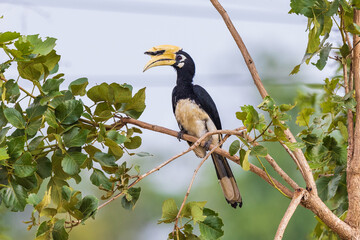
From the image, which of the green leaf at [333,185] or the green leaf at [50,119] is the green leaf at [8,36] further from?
the green leaf at [333,185]

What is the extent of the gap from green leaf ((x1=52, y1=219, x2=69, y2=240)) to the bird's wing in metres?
1.19

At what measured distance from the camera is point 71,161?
107 cm

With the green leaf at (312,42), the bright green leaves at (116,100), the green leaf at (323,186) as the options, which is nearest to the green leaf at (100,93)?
the bright green leaves at (116,100)

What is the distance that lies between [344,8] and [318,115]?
14.0 inches

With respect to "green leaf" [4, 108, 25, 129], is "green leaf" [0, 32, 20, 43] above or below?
above

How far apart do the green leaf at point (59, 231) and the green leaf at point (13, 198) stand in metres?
0.08

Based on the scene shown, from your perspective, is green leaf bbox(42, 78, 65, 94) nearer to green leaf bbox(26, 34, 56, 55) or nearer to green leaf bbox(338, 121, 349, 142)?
green leaf bbox(26, 34, 56, 55)

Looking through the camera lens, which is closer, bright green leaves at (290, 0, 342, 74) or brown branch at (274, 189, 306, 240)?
brown branch at (274, 189, 306, 240)

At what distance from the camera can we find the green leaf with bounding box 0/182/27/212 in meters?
1.05

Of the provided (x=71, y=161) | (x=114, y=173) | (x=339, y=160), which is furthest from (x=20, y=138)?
(x=339, y=160)

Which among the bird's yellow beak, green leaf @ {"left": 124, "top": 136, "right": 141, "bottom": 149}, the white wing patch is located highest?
the bird's yellow beak

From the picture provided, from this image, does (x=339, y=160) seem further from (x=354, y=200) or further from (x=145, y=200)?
(x=145, y=200)

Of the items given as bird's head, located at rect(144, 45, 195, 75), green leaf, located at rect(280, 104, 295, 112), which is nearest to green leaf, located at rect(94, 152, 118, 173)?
green leaf, located at rect(280, 104, 295, 112)

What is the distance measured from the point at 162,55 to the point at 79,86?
3.33 feet
